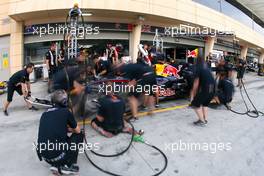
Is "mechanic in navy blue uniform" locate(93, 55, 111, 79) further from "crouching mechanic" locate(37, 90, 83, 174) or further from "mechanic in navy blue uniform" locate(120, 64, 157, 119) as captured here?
"crouching mechanic" locate(37, 90, 83, 174)

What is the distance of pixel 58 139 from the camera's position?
9.42 feet

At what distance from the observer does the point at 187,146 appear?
13.4 feet

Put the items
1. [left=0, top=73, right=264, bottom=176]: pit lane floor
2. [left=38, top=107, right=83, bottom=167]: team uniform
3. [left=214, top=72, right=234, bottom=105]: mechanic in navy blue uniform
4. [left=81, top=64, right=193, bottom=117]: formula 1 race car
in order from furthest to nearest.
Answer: [left=214, top=72, right=234, bottom=105]: mechanic in navy blue uniform
[left=81, top=64, right=193, bottom=117]: formula 1 race car
[left=0, top=73, right=264, bottom=176]: pit lane floor
[left=38, top=107, right=83, bottom=167]: team uniform

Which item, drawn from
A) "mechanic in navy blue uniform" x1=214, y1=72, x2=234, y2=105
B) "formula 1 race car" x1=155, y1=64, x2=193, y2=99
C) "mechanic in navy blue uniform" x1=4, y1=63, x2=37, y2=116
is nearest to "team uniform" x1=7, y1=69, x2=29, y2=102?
"mechanic in navy blue uniform" x1=4, y1=63, x2=37, y2=116

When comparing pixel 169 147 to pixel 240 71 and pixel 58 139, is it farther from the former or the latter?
pixel 240 71

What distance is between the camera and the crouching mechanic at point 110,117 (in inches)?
170

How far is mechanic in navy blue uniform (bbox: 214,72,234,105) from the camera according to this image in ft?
22.7

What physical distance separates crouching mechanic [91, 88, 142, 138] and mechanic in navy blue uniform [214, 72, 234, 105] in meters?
3.92

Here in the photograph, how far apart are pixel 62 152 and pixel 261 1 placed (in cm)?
2895

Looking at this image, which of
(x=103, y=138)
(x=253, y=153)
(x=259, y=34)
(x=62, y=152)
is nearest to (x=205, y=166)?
(x=253, y=153)

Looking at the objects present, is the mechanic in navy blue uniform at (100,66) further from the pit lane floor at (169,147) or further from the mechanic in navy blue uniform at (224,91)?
the mechanic in navy blue uniform at (224,91)

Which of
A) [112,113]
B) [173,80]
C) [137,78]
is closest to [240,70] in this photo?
[173,80]

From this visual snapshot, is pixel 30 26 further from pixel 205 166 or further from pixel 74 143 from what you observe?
pixel 205 166

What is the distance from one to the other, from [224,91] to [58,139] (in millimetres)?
5889
